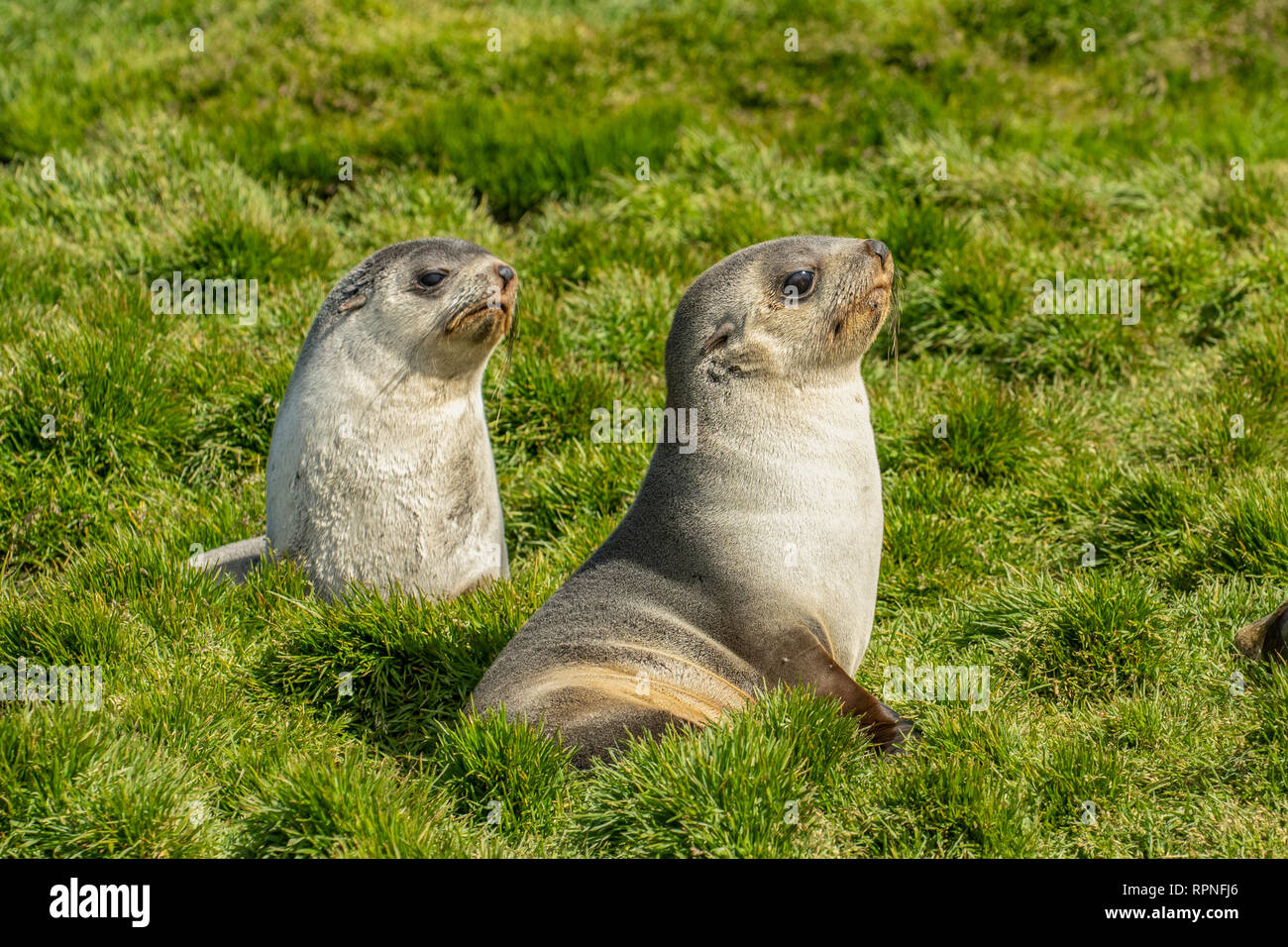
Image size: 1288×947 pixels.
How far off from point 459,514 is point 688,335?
4.77 feet

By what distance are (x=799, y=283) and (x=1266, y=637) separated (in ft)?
7.05

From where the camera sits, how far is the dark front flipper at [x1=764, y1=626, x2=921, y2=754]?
4.47 m

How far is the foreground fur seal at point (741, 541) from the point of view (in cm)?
457

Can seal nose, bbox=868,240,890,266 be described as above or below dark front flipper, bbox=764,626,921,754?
above

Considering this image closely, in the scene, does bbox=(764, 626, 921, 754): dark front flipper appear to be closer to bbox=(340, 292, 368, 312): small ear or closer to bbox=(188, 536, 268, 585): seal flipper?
bbox=(188, 536, 268, 585): seal flipper

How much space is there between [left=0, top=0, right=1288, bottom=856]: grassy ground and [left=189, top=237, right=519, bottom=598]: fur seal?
0.32 meters

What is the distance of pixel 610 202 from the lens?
9.54 metres

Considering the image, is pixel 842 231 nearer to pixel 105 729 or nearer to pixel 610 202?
pixel 610 202

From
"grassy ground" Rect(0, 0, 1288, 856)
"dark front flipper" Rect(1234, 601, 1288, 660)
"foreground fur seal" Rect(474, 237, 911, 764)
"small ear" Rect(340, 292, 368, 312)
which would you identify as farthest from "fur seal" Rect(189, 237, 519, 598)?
"dark front flipper" Rect(1234, 601, 1288, 660)

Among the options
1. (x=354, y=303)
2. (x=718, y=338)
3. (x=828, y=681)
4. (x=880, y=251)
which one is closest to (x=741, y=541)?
(x=828, y=681)

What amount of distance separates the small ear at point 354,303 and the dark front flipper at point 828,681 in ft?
8.60

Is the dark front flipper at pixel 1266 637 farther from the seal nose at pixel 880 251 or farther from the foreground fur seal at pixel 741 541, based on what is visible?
the seal nose at pixel 880 251

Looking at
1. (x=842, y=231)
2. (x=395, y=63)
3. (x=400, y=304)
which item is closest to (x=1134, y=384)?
(x=842, y=231)

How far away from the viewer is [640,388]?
25.1 ft
